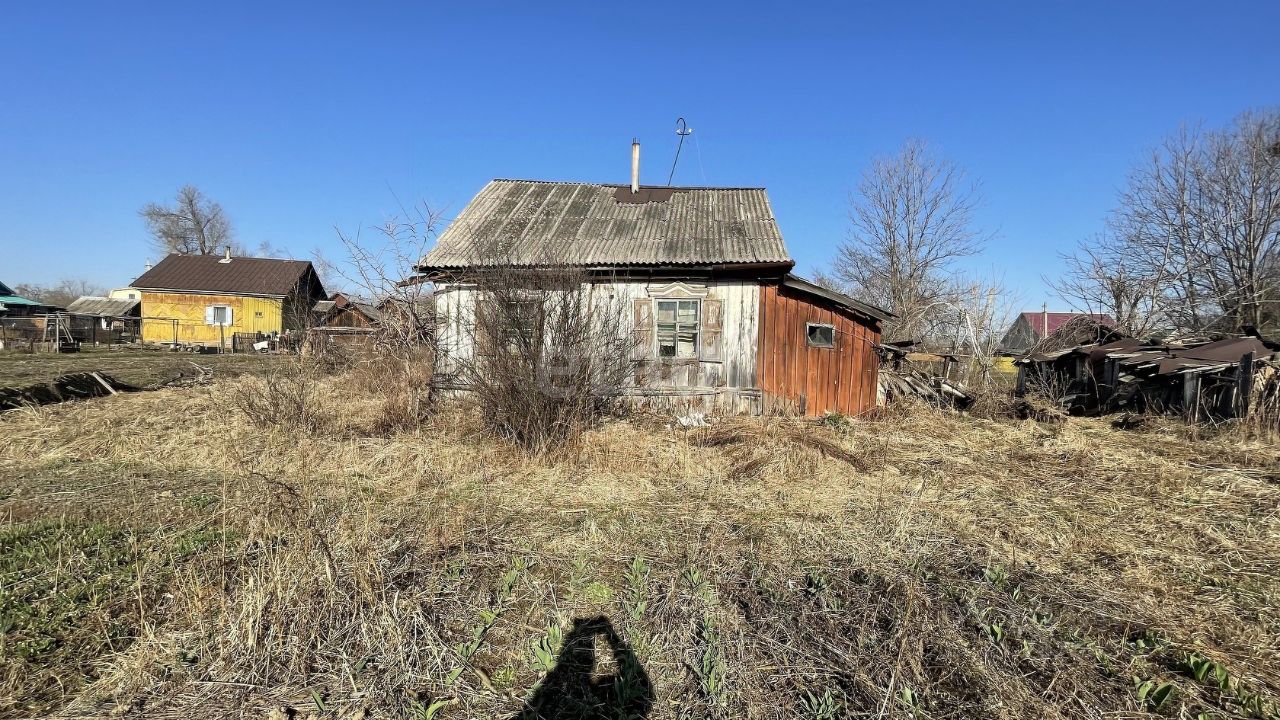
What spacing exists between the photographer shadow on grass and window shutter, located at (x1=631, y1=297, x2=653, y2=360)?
747 centimetres

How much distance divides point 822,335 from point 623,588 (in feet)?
26.7

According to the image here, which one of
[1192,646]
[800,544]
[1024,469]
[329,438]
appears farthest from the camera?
[329,438]

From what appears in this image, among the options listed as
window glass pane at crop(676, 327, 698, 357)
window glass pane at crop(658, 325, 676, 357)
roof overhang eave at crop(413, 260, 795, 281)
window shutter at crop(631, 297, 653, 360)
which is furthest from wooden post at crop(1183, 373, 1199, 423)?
window shutter at crop(631, 297, 653, 360)

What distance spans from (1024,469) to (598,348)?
18.9 feet

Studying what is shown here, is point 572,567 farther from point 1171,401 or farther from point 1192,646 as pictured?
point 1171,401

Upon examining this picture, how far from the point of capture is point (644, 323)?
10383mm

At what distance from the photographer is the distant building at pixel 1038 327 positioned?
15.0 meters

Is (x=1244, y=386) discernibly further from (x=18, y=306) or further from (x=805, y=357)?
(x=18, y=306)

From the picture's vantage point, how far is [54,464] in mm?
6336

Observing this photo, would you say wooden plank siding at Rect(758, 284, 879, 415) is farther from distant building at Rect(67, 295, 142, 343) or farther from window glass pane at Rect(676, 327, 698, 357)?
distant building at Rect(67, 295, 142, 343)

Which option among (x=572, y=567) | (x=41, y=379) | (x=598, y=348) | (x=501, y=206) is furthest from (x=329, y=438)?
(x=41, y=379)

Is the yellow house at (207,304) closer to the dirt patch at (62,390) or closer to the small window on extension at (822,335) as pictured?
the dirt patch at (62,390)

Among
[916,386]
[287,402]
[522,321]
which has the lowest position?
[287,402]

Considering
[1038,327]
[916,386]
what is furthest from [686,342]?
[1038,327]
